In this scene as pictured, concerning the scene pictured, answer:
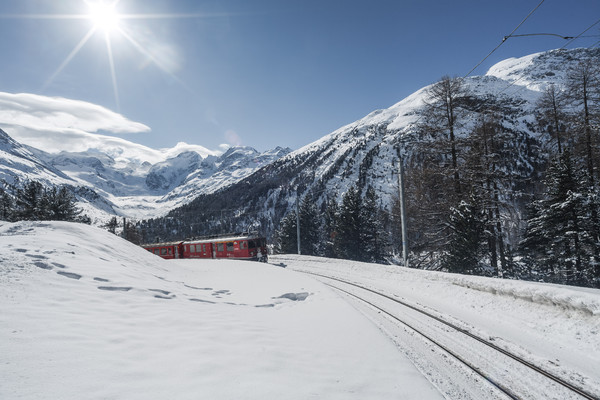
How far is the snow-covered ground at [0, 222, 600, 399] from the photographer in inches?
140

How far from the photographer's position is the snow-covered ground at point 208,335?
3.54 meters

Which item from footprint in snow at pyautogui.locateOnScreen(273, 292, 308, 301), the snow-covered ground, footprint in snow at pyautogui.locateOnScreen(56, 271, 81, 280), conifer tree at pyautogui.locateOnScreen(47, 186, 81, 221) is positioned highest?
conifer tree at pyautogui.locateOnScreen(47, 186, 81, 221)

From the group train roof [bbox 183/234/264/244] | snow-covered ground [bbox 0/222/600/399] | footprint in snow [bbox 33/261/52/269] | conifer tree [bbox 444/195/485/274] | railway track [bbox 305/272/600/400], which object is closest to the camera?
snow-covered ground [bbox 0/222/600/399]

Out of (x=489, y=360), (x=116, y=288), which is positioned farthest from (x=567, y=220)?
(x=116, y=288)

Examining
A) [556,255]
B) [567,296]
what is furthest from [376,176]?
[567,296]

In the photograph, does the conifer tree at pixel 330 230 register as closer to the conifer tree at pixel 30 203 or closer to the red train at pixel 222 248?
the red train at pixel 222 248

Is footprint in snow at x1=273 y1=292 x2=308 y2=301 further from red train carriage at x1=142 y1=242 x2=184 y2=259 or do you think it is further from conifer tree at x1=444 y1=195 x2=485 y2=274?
red train carriage at x1=142 y1=242 x2=184 y2=259

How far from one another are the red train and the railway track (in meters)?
19.9

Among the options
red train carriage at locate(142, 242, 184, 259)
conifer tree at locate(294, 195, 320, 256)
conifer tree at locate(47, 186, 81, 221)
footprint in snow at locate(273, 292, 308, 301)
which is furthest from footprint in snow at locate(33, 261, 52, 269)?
conifer tree at locate(294, 195, 320, 256)

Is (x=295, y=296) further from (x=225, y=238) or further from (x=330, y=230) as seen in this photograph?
(x=330, y=230)

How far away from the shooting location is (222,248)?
30.1 m

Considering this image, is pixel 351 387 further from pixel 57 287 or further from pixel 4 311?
pixel 57 287

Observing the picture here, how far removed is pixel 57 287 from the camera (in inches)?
239

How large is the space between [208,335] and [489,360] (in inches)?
245
